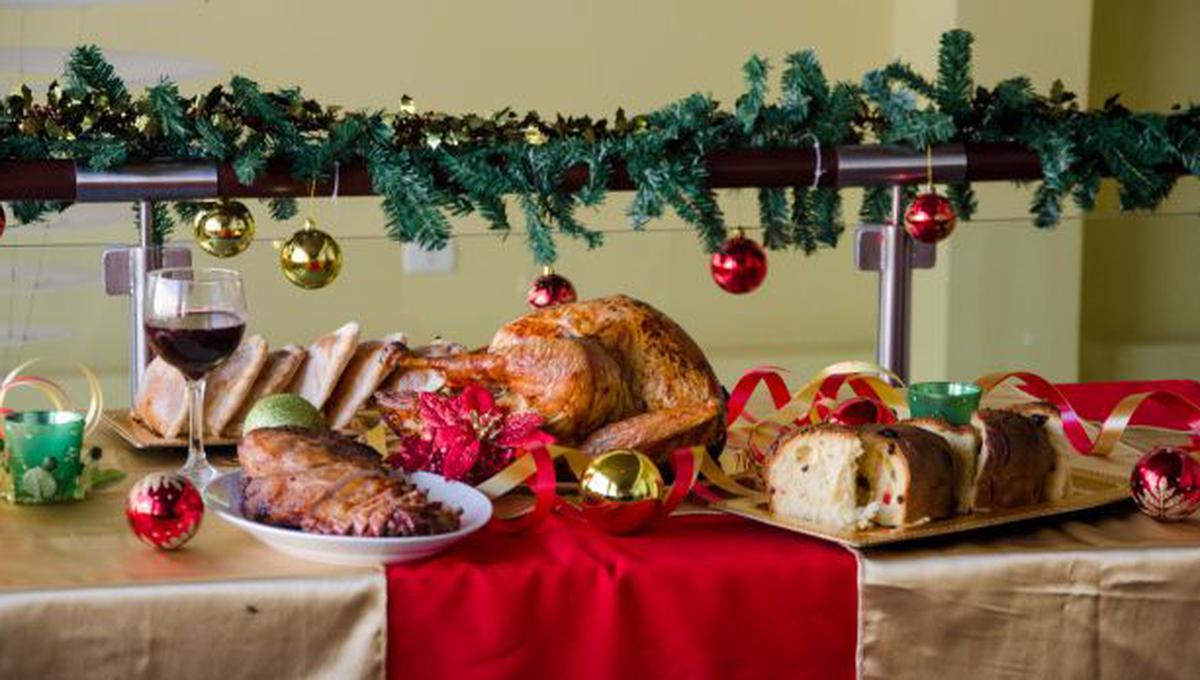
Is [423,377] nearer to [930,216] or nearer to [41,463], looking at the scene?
[41,463]

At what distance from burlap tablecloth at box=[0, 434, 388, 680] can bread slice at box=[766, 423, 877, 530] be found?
31 cm

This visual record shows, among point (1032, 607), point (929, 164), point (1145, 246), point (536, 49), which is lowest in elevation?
point (1032, 607)

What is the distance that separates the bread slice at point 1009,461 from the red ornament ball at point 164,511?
0.57m

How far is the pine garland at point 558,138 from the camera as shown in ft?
5.59

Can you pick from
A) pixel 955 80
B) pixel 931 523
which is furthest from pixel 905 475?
pixel 955 80

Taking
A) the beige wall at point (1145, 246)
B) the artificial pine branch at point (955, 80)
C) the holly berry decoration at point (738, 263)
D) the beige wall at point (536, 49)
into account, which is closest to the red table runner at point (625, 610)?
the holly berry decoration at point (738, 263)

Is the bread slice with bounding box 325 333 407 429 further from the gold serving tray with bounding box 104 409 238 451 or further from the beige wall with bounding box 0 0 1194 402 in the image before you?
the beige wall with bounding box 0 0 1194 402

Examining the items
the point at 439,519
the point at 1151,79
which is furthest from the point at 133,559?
the point at 1151,79

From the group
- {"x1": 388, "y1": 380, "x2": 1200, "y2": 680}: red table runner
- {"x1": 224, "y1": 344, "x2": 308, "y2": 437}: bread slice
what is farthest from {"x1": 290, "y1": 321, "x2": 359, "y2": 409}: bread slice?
{"x1": 388, "y1": 380, "x2": 1200, "y2": 680}: red table runner

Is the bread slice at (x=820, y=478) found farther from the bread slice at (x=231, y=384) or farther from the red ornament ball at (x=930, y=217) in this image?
the red ornament ball at (x=930, y=217)

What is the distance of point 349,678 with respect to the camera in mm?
1222

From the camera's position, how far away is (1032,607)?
50.3 inches

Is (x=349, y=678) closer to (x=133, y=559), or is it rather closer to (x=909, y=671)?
(x=133, y=559)

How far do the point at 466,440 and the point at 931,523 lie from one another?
0.37 metres
